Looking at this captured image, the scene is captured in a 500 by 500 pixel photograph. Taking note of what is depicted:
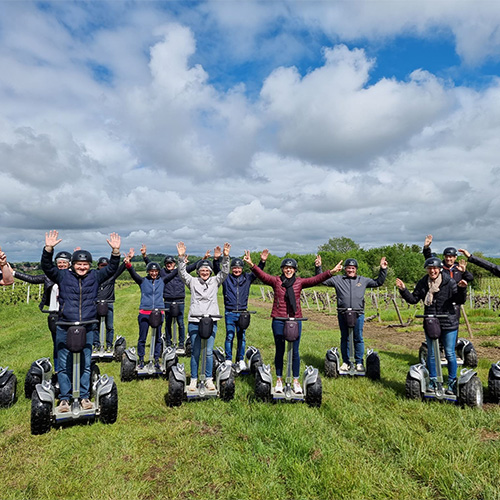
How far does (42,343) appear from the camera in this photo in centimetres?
1137

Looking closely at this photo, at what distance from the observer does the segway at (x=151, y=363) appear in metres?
6.95

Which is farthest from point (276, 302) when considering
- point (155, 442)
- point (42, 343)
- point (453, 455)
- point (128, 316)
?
point (128, 316)

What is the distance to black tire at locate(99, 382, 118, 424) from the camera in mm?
4820

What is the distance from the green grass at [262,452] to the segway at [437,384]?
21cm

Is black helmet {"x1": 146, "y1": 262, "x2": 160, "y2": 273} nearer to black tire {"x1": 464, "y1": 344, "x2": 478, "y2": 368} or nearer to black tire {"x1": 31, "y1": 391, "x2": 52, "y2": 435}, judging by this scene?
black tire {"x1": 31, "y1": 391, "x2": 52, "y2": 435}

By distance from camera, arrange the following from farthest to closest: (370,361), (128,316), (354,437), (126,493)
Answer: (128,316) < (370,361) < (354,437) < (126,493)

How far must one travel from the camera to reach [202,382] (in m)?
5.83

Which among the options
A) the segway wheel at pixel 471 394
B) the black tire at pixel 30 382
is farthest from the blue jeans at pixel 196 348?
the segway wheel at pixel 471 394

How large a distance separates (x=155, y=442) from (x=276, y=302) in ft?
8.77

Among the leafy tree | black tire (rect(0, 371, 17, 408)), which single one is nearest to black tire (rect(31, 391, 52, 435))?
black tire (rect(0, 371, 17, 408))

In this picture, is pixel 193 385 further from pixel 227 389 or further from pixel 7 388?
pixel 7 388

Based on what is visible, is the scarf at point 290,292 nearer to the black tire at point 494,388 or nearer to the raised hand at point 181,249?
the raised hand at point 181,249

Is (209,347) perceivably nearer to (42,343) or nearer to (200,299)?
(200,299)

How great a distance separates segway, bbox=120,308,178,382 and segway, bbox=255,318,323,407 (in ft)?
7.74
